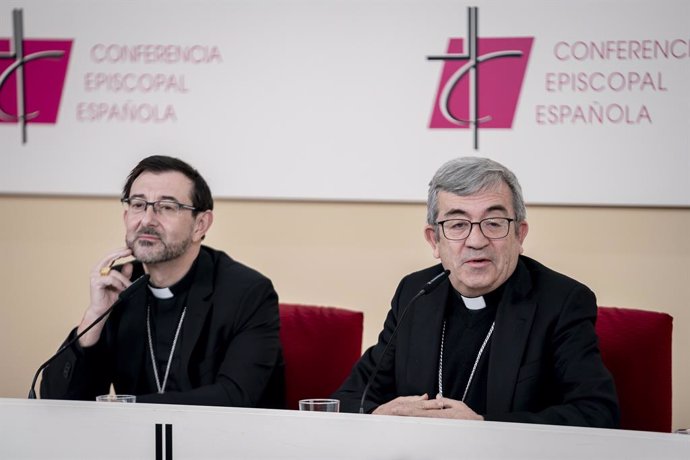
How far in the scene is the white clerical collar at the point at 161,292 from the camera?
10.3 ft

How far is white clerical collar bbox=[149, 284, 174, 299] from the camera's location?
3.15 meters

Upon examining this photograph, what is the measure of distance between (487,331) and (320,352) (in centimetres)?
58

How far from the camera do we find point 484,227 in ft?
8.39

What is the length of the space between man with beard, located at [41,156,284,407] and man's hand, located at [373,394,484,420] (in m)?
0.63

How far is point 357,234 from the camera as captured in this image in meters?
3.90

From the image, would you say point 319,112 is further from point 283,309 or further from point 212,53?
point 283,309

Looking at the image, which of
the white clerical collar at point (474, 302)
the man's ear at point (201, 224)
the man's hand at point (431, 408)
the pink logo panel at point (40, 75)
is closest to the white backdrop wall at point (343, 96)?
the pink logo panel at point (40, 75)

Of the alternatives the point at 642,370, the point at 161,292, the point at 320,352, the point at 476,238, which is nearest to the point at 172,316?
the point at 161,292

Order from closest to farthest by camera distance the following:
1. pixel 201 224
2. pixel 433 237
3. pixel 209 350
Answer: pixel 433 237
pixel 209 350
pixel 201 224

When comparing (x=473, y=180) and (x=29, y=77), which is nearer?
(x=473, y=180)

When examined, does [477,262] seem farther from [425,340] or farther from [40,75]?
[40,75]

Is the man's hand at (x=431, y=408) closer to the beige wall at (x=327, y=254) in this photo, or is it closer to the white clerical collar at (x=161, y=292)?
the white clerical collar at (x=161, y=292)

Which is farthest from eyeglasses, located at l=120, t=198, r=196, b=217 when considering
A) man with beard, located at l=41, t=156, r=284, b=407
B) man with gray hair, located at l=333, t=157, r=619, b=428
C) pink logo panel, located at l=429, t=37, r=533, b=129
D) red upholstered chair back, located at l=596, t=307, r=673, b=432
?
red upholstered chair back, located at l=596, t=307, r=673, b=432

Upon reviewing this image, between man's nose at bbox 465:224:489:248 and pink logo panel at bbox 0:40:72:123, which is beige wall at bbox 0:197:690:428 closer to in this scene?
pink logo panel at bbox 0:40:72:123
